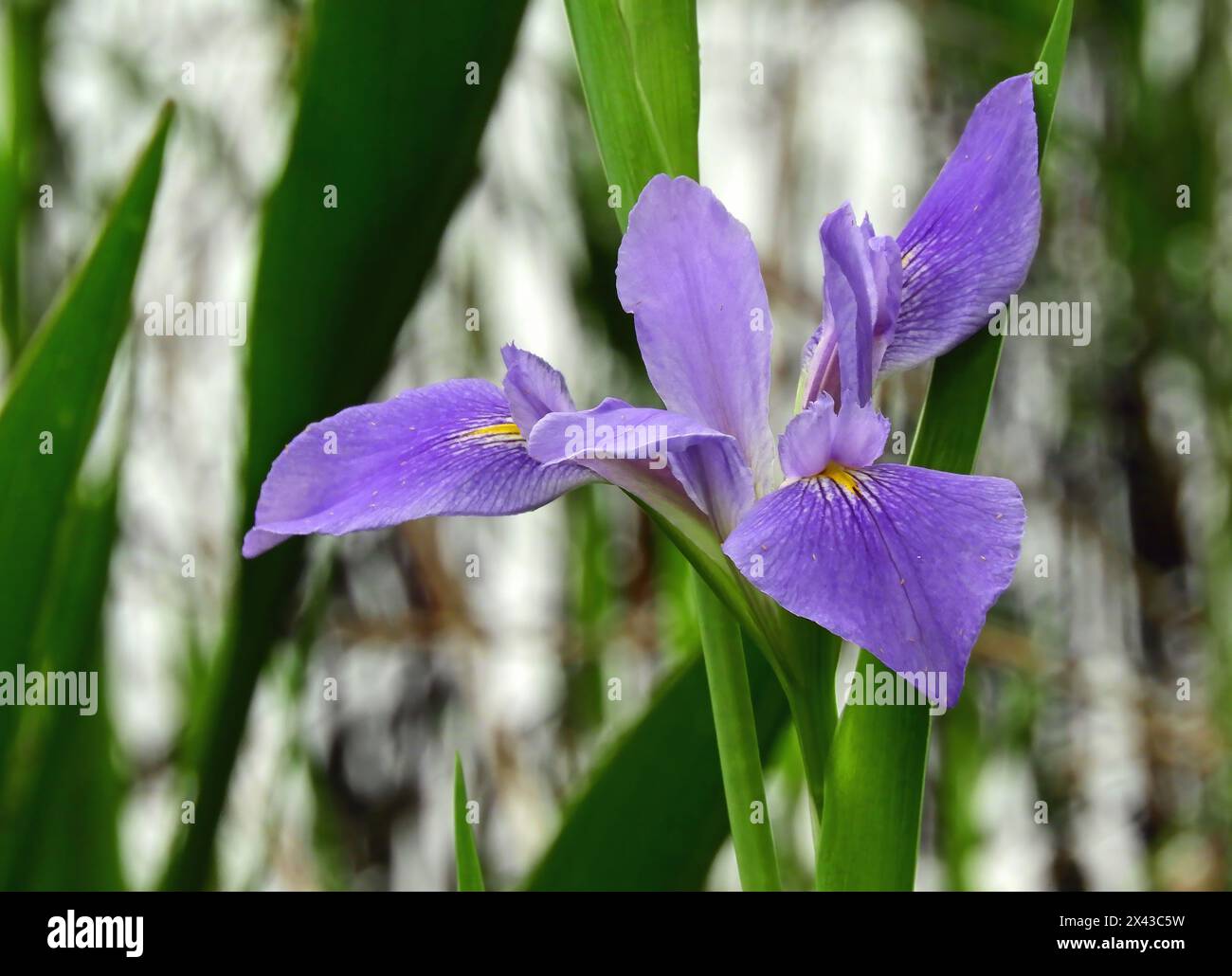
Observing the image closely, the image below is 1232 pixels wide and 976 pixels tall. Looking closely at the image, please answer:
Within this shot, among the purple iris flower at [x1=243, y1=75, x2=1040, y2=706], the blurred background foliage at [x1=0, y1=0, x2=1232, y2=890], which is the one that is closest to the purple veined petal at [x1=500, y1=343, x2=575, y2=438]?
the purple iris flower at [x1=243, y1=75, x2=1040, y2=706]

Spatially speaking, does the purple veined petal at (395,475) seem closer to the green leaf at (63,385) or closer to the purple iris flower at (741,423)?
the purple iris flower at (741,423)

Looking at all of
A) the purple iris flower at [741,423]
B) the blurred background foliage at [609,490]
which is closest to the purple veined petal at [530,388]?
the purple iris flower at [741,423]

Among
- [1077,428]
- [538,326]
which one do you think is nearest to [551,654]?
[538,326]

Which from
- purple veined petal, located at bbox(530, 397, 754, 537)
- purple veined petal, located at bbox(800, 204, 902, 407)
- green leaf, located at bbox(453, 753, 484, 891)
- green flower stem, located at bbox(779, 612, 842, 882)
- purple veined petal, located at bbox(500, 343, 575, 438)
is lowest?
green leaf, located at bbox(453, 753, 484, 891)

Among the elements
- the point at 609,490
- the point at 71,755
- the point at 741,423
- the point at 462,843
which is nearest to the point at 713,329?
the point at 741,423

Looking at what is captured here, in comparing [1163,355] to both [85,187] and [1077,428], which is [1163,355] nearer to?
[1077,428]

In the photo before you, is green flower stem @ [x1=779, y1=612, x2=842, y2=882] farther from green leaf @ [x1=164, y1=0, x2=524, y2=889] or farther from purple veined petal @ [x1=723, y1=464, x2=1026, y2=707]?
green leaf @ [x1=164, y1=0, x2=524, y2=889]

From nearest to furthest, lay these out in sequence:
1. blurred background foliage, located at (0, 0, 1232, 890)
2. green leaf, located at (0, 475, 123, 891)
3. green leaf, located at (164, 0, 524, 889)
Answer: green leaf, located at (164, 0, 524, 889), green leaf, located at (0, 475, 123, 891), blurred background foliage, located at (0, 0, 1232, 890)
